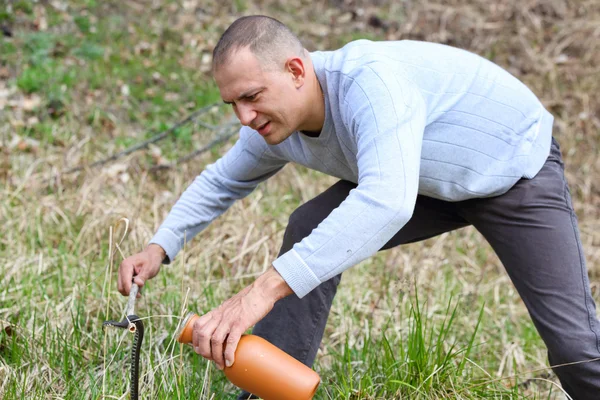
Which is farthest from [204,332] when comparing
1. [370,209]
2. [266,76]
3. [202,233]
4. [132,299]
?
[202,233]

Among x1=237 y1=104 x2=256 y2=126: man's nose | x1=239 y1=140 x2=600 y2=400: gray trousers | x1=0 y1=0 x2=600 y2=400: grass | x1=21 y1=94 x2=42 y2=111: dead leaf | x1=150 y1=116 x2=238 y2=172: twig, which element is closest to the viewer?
x1=237 y1=104 x2=256 y2=126: man's nose

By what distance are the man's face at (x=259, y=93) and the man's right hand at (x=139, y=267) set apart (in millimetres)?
730

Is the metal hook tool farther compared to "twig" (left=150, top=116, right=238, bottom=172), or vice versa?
"twig" (left=150, top=116, right=238, bottom=172)

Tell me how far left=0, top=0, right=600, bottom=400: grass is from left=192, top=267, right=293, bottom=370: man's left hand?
0.37 meters

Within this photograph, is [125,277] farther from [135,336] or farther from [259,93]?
[259,93]

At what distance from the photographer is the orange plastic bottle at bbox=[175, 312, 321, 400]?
2188mm

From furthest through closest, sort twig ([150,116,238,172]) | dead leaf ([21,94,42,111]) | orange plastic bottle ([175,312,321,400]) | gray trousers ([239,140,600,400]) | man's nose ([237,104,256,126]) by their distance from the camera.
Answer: dead leaf ([21,94,42,111]) → twig ([150,116,238,172]) → gray trousers ([239,140,600,400]) → man's nose ([237,104,256,126]) → orange plastic bottle ([175,312,321,400])

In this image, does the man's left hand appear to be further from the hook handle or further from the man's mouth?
the man's mouth

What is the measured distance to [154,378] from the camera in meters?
2.71

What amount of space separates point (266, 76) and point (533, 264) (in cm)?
122

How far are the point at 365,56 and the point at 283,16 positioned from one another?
6.56m

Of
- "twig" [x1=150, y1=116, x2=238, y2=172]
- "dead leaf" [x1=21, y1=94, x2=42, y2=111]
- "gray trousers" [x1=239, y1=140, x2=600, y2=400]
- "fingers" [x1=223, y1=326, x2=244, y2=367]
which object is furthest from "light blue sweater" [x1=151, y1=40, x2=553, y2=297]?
"dead leaf" [x1=21, y1=94, x2=42, y2=111]

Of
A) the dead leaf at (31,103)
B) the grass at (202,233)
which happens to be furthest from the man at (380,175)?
the dead leaf at (31,103)

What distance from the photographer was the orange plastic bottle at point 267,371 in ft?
7.18
